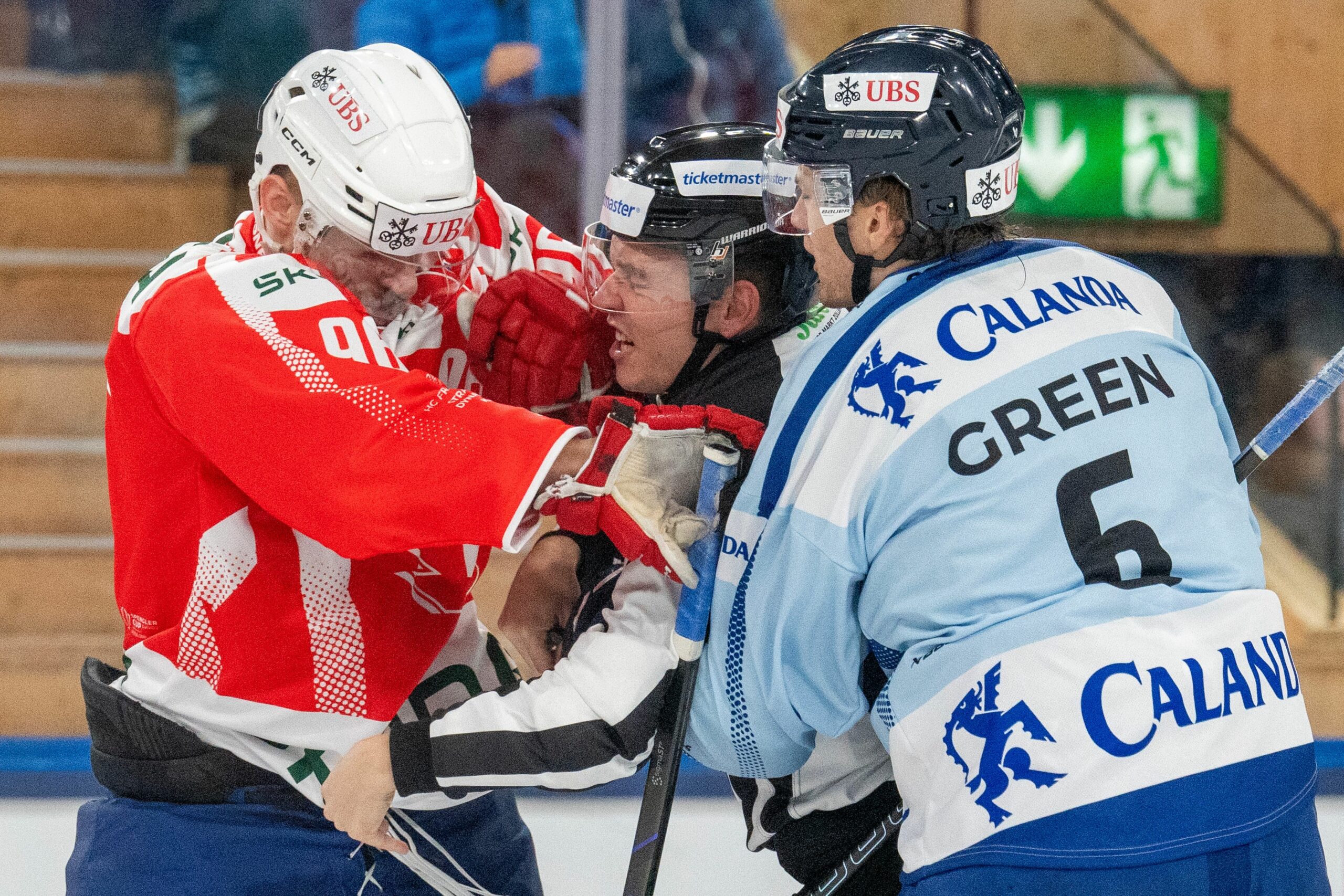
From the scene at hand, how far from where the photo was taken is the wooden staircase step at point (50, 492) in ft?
12.5

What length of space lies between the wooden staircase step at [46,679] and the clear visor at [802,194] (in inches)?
92.1

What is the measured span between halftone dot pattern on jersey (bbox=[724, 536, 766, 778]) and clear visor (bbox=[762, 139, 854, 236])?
1.10 feet

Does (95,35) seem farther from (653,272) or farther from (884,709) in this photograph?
(884,709)

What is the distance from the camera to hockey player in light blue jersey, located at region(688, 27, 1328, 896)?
1.12m

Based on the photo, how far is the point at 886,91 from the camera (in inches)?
52.4

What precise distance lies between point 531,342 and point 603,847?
1.24 metres

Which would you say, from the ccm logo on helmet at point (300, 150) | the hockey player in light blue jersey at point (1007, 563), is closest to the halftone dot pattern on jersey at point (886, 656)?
the hockey player in light blue jersey at point (1007, 563)

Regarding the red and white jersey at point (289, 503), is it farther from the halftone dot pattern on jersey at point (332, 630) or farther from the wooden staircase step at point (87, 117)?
the wooden staircase step at point (87, 117)

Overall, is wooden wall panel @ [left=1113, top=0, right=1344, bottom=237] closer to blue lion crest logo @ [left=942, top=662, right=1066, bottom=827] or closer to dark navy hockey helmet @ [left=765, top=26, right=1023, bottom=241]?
dark navy hockey helmet @ [left=765, top=26, right=1023, bottom=241]

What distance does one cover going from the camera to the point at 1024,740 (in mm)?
1125

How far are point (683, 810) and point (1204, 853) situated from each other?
170 centimetres

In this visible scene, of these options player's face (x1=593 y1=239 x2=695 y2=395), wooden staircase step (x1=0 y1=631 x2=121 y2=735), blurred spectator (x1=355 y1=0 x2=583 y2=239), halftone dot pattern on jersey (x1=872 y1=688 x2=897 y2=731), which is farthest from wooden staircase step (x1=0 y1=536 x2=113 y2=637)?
halftone dot pattern on jersey (x1=872 y1=688 x2=897 y2=731)

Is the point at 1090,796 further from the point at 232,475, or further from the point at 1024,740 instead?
the point at 232,475

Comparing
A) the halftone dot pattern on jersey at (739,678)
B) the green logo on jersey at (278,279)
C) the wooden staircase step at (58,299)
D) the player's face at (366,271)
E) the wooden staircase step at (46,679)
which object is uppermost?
the green logo on jersey at (278,279)
